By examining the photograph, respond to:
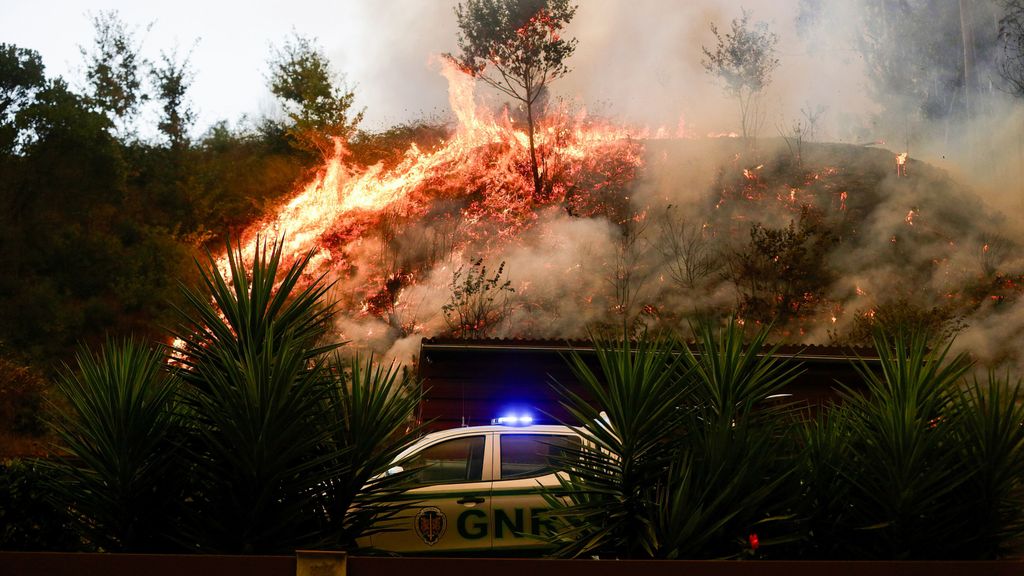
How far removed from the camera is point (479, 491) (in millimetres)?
7730

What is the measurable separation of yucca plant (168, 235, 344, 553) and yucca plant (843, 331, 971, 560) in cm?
323

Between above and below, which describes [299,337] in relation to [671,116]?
below

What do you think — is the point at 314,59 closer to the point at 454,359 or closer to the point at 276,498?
the point at 454,359

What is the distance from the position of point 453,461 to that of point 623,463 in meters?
2.62

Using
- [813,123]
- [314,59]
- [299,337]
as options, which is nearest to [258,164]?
[314,59]

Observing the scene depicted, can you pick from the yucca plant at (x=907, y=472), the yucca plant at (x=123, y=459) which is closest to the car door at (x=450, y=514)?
the yucca plant at (x=123, y=459)

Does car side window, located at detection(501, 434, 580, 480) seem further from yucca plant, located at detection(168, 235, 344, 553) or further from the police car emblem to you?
yucca plant, located at detection(168, 235, 344, 553)

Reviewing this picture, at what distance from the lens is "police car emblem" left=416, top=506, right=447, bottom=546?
7.55 m

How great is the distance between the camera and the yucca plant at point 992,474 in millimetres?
5641

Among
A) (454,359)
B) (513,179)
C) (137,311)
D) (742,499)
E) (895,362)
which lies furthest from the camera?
(513,179)

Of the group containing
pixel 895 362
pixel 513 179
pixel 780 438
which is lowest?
pixel 780 438

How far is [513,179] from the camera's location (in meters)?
37.8

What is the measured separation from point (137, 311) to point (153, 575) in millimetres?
31351

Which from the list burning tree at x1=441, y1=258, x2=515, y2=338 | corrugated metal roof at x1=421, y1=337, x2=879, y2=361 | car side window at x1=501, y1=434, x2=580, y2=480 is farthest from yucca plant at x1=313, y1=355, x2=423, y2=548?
burning tree at x1=441, y1=258, x2=515, y2=338
